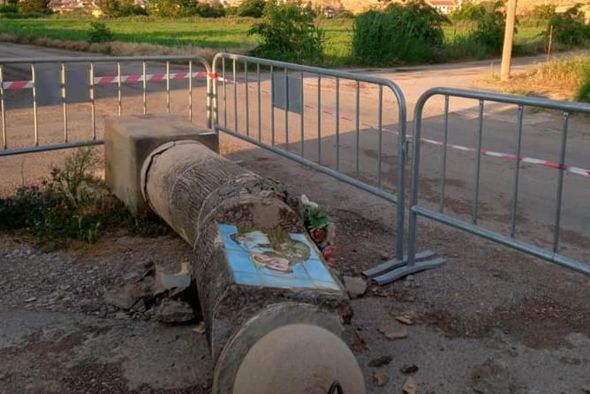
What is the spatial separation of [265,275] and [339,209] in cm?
358

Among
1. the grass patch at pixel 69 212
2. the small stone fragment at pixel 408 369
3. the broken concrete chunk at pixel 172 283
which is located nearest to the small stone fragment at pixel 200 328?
the broken concrete chunk at pixel 172 283

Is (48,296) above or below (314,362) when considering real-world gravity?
below

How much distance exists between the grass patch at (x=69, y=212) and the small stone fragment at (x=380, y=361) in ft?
8.92

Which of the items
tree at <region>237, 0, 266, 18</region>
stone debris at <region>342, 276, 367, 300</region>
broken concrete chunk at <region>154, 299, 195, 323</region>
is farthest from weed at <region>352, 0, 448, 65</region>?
tree at <region>237, 0, 266, 18</region>

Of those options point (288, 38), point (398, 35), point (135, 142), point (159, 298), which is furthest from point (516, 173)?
point (398, 35)

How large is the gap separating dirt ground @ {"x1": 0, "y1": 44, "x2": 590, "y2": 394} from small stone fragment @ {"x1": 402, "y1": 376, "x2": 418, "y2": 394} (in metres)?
0.03

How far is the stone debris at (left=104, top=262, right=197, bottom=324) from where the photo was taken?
15.6ft

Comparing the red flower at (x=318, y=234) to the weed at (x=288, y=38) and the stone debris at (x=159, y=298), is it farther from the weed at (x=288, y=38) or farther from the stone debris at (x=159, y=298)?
the weed at (x=288, y=38)

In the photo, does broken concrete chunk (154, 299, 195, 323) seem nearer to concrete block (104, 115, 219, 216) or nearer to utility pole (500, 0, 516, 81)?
concrete block (104, 115, 219, 216)

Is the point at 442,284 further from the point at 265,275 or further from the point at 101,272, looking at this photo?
the point at 101,272

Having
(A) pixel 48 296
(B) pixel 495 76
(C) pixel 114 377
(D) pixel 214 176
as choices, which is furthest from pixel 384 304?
(B) pixel 495 76

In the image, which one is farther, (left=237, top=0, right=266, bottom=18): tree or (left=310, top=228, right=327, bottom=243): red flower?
(left=237, top=0, right=266, bottom=18): tree

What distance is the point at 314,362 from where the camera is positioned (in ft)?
10.9

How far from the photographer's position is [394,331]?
475 cm
